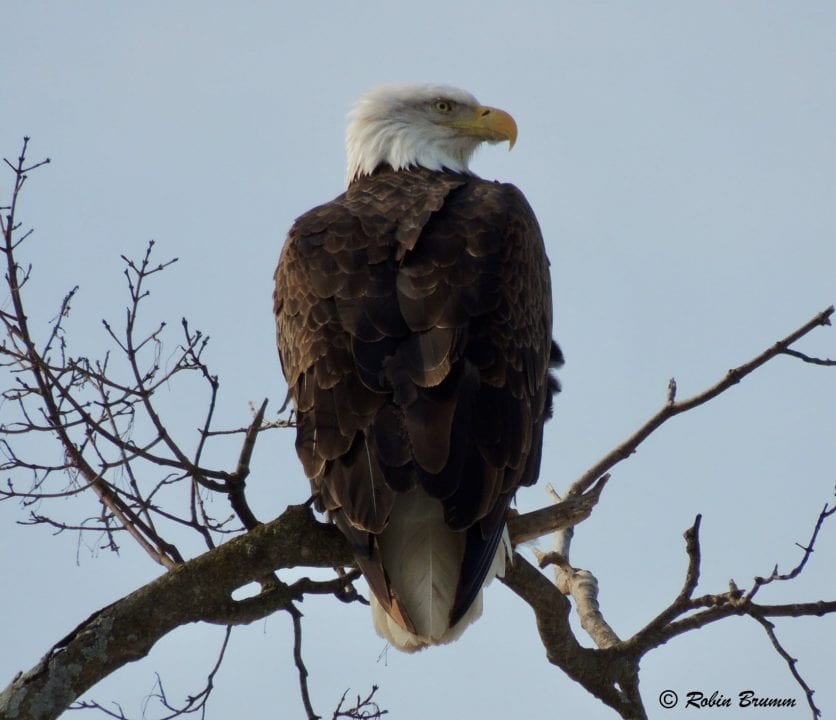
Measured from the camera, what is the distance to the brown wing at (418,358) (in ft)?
16.5

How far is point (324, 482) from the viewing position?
516 centimetres

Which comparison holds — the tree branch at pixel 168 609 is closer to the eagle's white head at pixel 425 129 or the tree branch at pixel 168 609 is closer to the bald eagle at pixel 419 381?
the bald eagle at pixel 419 381

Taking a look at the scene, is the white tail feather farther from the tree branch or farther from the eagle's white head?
the eagle's white head

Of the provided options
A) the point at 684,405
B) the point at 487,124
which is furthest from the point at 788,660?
the point at 487,124

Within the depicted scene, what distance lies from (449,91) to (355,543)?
3.63m

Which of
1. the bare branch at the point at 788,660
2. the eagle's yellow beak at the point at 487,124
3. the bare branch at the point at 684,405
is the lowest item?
the bare branch at the point at 788,660

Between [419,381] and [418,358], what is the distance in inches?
4.5

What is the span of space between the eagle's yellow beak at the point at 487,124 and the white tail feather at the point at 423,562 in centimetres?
328

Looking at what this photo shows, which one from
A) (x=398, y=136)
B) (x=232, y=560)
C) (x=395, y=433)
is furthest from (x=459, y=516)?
(x=398, y=136)

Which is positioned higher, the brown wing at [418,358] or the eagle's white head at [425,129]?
the eagle's white head at [425,129]

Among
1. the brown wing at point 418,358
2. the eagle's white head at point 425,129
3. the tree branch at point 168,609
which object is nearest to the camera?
the tree branch at point 168,609

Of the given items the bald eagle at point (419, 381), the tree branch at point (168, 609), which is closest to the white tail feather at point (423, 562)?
the bald eagle at point (419, 381)

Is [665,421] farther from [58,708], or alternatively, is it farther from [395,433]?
[58,708]

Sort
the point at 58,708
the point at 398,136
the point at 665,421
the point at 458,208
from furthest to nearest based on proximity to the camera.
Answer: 1. the point at 398,136
2. the point at 458,208
3. the point at 665,421
4. the point at 58,708
